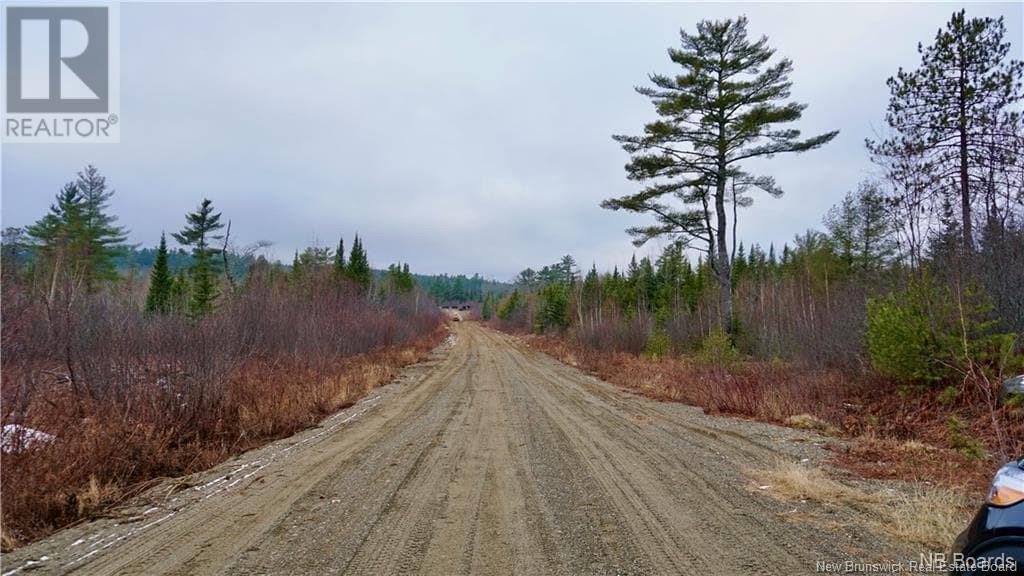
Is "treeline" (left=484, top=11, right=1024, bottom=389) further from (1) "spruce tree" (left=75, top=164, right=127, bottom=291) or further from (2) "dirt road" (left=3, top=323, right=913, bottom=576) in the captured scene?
(1) "spruce tree" (left=75, top=164, right=127, bottom=291)

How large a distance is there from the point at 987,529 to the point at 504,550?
10.00ft

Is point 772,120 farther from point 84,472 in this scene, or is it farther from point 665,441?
point 84,472

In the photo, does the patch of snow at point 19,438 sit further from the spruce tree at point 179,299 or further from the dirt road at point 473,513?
the spruce tree at point 179,299

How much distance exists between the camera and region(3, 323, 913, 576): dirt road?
390 centimetres

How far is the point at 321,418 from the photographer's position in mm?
10625

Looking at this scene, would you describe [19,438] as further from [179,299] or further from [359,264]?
[359,264]

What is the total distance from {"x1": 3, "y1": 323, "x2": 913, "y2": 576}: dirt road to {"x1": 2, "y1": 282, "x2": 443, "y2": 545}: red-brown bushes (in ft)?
1.75

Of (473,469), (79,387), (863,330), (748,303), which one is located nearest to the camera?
(473,469)

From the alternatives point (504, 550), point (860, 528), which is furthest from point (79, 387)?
point (860, 528)

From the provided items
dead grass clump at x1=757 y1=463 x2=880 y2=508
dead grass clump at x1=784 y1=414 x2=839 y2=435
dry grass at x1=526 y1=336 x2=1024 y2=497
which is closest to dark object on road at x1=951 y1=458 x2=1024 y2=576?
dead grass clump at x1=757 y1=463 x2=880 y2=508

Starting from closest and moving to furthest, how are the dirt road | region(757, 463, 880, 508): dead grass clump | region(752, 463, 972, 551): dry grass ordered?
the dirt road, region(752, 463, 972, 551): dry grass, region(757, 463, 880, 508): dead grass clump

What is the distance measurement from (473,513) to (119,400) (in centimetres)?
594

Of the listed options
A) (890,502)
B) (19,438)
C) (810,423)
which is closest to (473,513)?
(890,502)

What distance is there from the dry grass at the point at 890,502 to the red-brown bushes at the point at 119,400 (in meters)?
7.32
